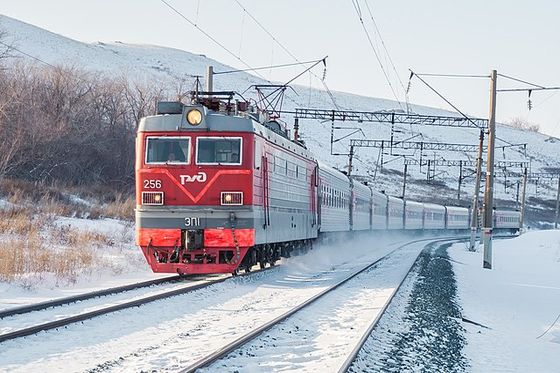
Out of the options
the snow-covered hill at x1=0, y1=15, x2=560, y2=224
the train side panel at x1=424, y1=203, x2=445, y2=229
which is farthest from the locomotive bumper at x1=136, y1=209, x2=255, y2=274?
the snow-covered hill at x1=0, y1=15, x2=560, y2=224

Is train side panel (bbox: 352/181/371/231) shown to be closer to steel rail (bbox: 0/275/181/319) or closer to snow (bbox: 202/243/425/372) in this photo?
snow (bbox: 202/243/425/372)

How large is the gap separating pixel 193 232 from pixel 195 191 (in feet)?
2.93

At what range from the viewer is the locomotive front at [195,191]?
50.6 feet

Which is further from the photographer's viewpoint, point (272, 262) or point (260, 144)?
point (272, 262)

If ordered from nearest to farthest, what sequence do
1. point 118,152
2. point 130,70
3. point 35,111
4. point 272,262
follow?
point 272,262 < point 35,111 < point 118,152 < point 130,70

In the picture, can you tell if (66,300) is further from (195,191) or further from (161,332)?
(195,191)

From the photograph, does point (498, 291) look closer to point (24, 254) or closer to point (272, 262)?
point (272, 262)

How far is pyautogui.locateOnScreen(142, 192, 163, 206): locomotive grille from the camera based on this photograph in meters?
15.6

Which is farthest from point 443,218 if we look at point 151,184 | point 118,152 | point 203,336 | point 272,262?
point 203,336

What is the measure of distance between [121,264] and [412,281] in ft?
23.9

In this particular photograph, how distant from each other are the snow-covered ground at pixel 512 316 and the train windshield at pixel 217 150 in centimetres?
572

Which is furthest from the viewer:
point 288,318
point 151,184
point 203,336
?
point 151,184

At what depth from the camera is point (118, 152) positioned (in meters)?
43.2

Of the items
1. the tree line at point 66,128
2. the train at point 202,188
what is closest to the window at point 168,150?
the train at point 202,188
